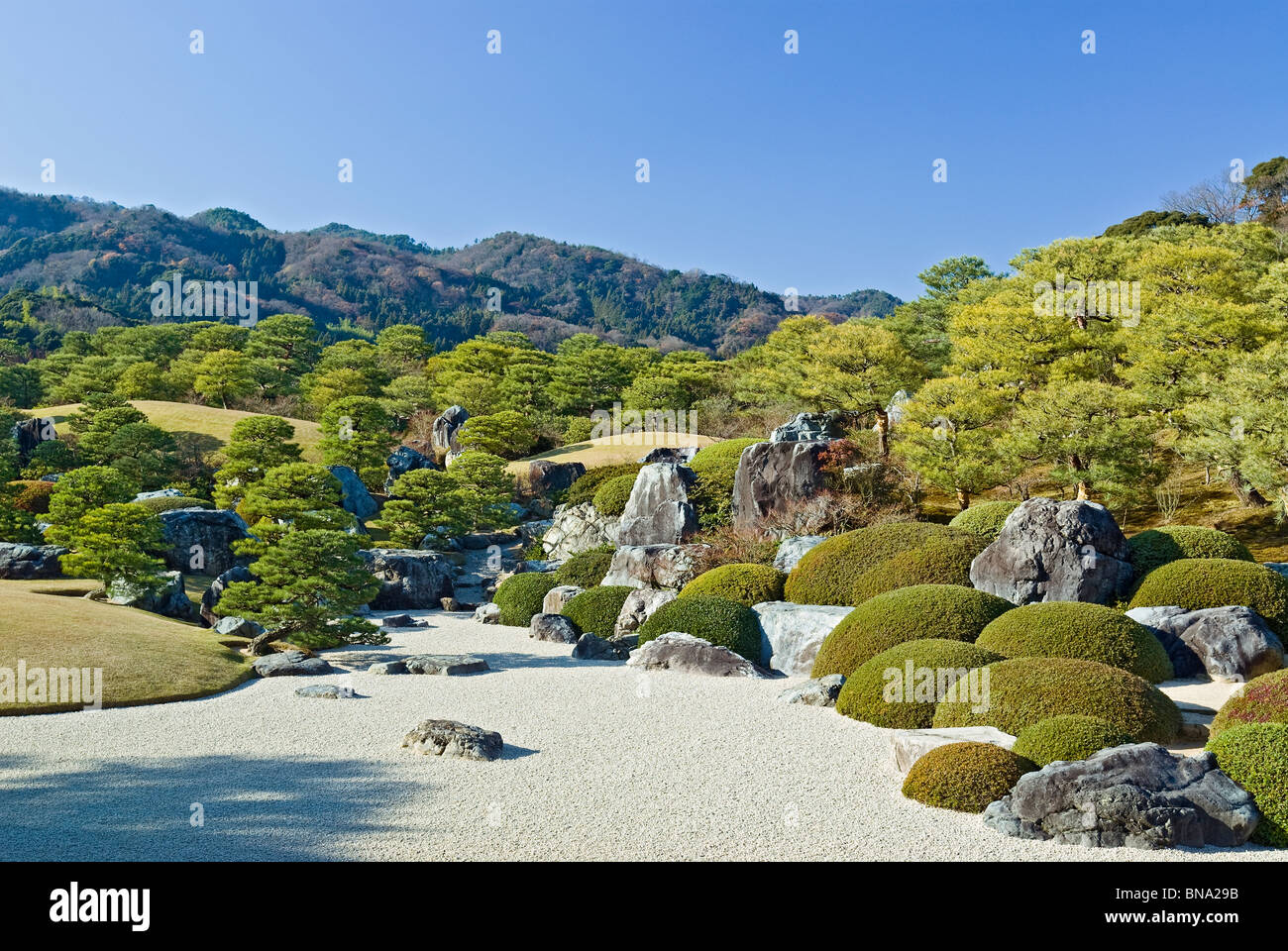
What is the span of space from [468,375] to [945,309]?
25.3 metres

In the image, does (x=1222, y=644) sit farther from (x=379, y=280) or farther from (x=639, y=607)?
(x=379, y=280)

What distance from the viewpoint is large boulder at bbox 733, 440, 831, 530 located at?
19500 millimetres

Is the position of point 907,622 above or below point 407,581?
above

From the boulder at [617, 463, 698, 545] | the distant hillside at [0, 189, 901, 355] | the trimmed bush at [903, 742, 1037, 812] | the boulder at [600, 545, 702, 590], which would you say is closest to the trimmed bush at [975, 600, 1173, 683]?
the trimmed bush at [903, 742, 1037, 812]

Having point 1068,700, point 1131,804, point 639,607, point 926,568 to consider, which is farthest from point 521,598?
point 1131,804

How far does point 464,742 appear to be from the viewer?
299 inches

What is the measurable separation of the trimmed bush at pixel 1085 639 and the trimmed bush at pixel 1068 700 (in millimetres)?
1094

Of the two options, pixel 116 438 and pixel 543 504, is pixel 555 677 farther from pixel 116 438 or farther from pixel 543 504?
pixel 116 438

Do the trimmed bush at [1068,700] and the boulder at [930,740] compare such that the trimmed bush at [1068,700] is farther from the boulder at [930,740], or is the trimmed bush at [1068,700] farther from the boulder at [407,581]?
the boulder at [407,581]

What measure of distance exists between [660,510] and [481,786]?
14.4 m

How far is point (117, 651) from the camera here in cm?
1093

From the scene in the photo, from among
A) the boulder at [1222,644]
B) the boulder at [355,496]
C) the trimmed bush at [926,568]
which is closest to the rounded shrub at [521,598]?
the trimmed bush at [926,568]

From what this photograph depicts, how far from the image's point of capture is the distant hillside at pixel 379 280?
4264 inches

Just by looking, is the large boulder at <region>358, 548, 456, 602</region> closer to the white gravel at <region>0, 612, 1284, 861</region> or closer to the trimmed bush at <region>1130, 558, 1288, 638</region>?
the white gravel at <region>0, 612, 1284, 861</region>
